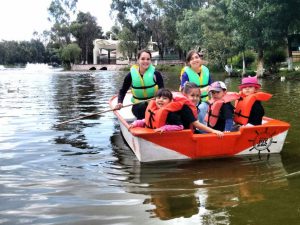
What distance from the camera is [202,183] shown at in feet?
17.7

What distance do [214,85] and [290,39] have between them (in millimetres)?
26059

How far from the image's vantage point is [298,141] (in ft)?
25.5

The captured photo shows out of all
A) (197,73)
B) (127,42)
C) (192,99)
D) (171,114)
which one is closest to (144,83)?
(197,73)

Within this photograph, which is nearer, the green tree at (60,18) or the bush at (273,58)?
the bush at (273,58)

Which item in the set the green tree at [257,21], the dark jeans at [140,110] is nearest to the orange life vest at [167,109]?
the dark jeans at [140,110]

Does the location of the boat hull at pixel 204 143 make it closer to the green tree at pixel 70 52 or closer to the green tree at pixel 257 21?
the green tree at pixel 257 21

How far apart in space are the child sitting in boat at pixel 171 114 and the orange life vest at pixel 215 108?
1.38 ft

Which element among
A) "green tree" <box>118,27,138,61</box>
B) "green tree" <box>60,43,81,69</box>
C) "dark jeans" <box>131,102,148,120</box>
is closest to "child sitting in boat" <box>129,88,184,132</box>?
"dark jeans" <box>131,102,148,120</box>

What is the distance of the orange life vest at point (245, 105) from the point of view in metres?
6.76

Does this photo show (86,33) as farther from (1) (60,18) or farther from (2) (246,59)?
(2) (246,59)

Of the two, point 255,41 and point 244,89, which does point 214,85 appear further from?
point 255,41

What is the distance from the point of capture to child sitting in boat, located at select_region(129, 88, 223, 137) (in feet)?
20.3

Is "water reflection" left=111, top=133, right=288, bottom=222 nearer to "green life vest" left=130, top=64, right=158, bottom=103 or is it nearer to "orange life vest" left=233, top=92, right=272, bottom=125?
"orange life vest" left=233, top=92, right=272, bottom=125

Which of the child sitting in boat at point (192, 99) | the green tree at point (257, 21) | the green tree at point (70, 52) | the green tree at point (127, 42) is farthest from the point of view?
the green tree at point (70, 52)
